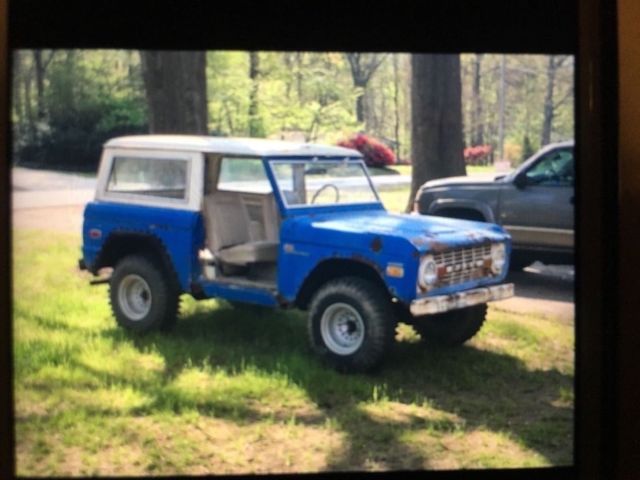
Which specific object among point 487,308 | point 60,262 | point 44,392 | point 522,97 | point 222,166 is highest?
point 522,97

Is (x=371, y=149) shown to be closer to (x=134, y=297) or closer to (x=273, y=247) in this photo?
(x=273, y=247)

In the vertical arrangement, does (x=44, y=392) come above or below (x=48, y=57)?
below

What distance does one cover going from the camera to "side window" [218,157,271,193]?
3281 millimetres

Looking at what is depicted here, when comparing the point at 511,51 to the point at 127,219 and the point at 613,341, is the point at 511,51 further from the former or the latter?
the point at 127,219

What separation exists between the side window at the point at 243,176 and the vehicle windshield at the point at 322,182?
5 cm

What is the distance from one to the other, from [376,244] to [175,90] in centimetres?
90

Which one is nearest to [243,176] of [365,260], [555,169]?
[365,260]

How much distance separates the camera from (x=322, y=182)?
3.39 m

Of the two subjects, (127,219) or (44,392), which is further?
(127,219)

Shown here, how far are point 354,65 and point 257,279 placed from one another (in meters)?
0.85

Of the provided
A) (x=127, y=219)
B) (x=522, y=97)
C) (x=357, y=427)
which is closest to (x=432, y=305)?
(x=357, y=427)

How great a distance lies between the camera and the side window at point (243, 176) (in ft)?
10.8

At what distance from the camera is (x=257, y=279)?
331cm

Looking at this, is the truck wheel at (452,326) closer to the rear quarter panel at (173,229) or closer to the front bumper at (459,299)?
the front bumper at (459,299)
